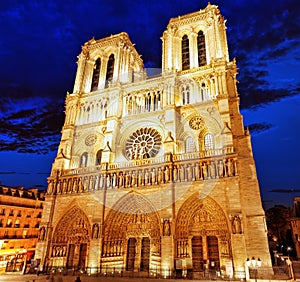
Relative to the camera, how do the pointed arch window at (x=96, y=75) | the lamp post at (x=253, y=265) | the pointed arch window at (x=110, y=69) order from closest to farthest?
the lamp post at (x=253, y=265) < the pointed arch window at (x=110, y=69) < the pointed arch window at (x=96, y=75)

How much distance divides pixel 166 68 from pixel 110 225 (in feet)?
42.7

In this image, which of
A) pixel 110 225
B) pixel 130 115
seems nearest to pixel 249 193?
pixel 110 225

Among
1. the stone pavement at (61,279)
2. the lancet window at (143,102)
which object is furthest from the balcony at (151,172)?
the stone pavement at (61,279)

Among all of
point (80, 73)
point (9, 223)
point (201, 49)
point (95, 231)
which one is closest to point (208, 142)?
point (201, 49)

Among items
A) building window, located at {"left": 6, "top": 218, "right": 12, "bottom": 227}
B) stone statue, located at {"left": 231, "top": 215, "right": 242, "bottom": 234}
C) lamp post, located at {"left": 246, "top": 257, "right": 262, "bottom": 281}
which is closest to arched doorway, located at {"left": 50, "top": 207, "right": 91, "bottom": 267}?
stone statue, located at {"left": 231, "top": 215, "right": 242, "bottom": 234}

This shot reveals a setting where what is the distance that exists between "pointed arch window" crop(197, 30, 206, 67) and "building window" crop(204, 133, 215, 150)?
6.79 meters

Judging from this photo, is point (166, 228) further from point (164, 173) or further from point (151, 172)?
point (151, 172)

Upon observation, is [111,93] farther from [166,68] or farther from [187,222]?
[187,222]

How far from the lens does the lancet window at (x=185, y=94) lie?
64.0ft

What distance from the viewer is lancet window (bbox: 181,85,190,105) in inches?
768

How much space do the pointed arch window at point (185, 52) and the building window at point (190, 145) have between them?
22.7 ft

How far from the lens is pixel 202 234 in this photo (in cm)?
1466

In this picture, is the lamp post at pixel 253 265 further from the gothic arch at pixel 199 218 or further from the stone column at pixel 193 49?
the stone column at pixel 193 49

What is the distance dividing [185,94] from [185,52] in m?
5.03
